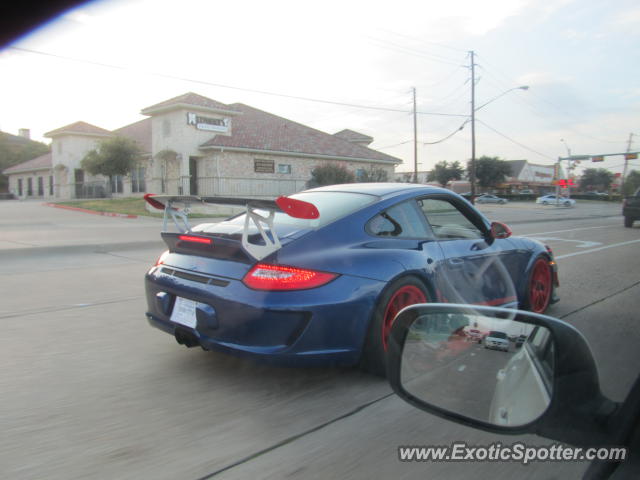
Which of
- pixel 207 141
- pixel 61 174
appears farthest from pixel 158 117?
pixel 61 174

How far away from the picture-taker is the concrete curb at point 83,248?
10.1 m

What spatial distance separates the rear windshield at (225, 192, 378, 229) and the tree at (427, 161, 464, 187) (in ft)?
226

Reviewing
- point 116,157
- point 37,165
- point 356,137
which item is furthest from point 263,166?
point 37,165

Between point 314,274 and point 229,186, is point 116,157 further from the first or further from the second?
point 314,274

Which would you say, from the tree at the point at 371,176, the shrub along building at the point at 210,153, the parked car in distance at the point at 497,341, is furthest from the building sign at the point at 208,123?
the parked car in distance at the point at 497,341

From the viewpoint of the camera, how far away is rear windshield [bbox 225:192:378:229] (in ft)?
11.6

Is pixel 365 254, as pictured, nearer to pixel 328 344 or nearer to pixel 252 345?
pixel 328 344

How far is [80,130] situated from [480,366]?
38487 mm

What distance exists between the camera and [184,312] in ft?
10.9

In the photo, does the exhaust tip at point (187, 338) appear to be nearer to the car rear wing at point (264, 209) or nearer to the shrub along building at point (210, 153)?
the car rear wing at point (264, 209)

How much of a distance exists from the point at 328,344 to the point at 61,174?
128ft

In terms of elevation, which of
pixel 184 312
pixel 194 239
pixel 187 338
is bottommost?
pixel 187 338

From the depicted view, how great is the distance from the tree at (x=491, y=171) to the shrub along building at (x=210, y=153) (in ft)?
124

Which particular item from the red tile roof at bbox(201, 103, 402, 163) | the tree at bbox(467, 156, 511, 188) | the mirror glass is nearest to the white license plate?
the mirror glass
